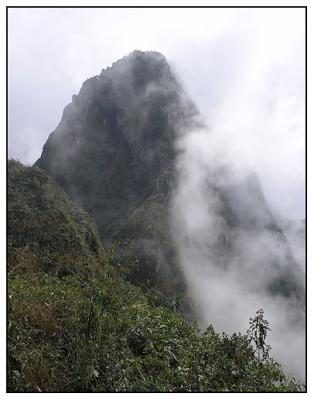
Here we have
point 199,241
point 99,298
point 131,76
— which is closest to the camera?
point 99,298

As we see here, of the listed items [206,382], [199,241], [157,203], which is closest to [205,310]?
[199,241]

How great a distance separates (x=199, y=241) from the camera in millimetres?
87125

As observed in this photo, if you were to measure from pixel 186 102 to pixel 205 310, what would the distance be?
58146mm

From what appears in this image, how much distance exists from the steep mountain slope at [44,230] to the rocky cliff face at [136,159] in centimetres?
4535

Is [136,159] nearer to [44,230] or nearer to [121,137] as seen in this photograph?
[121,137]

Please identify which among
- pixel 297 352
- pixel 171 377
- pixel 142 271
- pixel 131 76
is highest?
pixel 131 76

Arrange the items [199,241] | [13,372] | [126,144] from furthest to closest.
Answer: [126,144], [199,241], [13,372]

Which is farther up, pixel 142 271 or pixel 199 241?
pixel 199 241

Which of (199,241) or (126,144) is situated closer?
(199,241)

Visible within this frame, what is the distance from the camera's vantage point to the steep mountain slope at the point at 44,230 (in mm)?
14523

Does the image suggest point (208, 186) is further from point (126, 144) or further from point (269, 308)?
point (269, 308)

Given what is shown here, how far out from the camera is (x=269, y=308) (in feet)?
291

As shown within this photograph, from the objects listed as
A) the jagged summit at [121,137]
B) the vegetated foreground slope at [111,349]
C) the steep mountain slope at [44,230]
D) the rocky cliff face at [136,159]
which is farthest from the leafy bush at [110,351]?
the jagged summit at [121,137]

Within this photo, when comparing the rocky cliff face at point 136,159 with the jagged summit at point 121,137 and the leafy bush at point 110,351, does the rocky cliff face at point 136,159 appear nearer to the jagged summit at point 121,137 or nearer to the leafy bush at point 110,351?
the jagged summit at point 121,137
